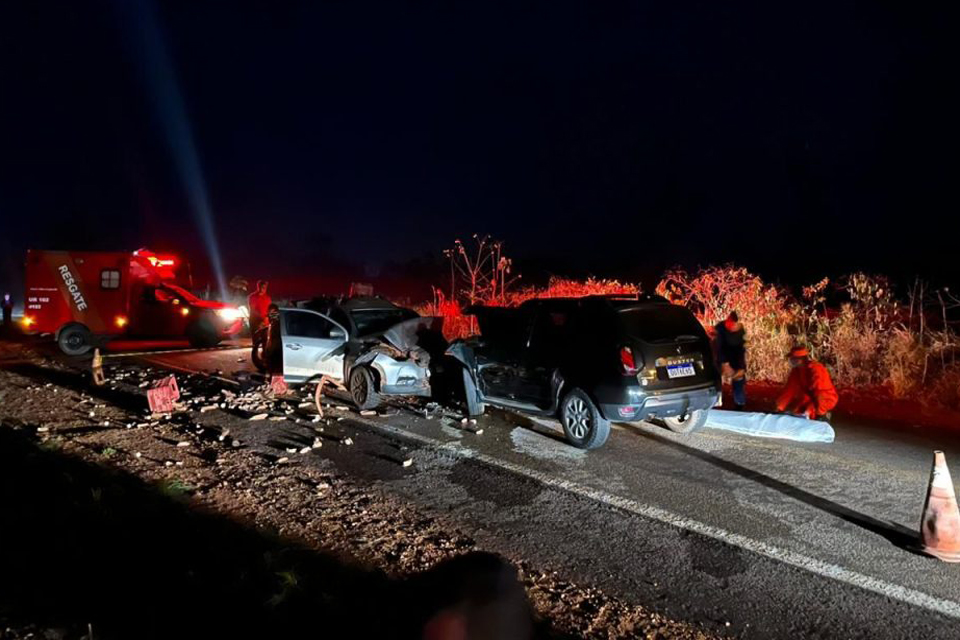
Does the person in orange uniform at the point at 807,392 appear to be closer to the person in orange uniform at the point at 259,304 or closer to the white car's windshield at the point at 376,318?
the white car's windshield at the point at 376,318

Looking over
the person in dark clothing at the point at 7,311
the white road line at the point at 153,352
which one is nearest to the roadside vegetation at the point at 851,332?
the white road line at the point at 153,352

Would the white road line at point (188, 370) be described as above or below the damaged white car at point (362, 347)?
below

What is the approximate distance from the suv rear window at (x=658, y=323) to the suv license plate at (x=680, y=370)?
0.30 m

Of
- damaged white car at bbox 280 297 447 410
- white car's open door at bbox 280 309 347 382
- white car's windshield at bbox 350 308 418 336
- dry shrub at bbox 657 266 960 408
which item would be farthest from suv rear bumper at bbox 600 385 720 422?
dry shrub at bbox 657 266 960 408

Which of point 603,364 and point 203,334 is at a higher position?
point 603,364

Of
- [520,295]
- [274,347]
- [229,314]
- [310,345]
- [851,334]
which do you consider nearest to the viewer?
[310,345]

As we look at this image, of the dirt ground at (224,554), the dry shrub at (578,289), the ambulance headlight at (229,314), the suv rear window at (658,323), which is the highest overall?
the dry shrub at (578,289)

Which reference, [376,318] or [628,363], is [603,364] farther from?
[376,318]

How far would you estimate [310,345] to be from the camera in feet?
32.8

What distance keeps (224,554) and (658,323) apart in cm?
481

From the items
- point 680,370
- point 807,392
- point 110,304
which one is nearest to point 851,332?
point 807,392

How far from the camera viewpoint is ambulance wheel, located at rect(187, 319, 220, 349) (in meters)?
18.1

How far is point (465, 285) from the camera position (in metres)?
18.6

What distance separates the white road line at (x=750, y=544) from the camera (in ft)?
12.3
